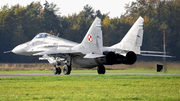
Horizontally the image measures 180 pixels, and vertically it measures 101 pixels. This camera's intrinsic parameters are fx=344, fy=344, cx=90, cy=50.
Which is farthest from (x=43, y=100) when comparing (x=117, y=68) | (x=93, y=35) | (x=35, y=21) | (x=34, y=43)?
(x=35, y=21)

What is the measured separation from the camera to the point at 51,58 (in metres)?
24.5

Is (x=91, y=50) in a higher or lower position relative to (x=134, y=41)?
lower

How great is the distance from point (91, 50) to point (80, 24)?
47377 millimetres

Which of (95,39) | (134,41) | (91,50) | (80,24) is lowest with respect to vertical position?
(91,50)

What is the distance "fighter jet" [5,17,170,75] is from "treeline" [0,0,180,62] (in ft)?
99.6

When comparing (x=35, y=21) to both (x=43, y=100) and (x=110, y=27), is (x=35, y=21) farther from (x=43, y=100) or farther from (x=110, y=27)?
(x=43, y=100)

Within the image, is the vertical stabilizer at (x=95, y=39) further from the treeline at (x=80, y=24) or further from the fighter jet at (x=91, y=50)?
the treeline at (x=80, y=24)

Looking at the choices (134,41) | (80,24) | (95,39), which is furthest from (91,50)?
(80,24)

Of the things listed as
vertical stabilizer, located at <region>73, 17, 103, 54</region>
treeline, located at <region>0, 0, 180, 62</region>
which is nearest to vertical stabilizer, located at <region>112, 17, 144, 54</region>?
vertical stabilizer, located at <region>73, 17, 103, 54</region>

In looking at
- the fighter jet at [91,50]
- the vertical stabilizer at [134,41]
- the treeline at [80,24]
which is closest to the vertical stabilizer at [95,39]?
the fighter jet at [91,50]

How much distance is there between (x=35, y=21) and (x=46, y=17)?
3210 mm

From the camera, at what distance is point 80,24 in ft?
226

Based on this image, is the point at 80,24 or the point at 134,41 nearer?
the point at 134,41

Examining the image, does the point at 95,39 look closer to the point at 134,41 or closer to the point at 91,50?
the point at 91,50
